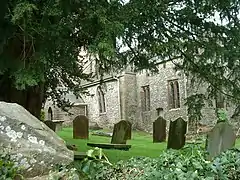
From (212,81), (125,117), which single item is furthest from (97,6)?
(125,117)

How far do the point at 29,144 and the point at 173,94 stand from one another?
22730 millimetres

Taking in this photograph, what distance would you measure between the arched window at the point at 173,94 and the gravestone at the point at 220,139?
20.2 metres

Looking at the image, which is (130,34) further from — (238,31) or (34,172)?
(34,172)

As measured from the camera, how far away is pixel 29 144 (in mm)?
5219

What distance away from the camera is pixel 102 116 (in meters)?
30.6

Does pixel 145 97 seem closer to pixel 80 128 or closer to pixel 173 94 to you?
pixel 173 94

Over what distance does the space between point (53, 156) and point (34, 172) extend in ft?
0.97

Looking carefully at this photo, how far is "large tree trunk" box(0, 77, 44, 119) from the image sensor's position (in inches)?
380

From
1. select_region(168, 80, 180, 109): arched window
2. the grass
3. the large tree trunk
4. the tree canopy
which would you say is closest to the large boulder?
the tree canopy

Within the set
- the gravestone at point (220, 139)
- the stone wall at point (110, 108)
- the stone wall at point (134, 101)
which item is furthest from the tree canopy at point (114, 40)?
the stone wall at point (110, 108)

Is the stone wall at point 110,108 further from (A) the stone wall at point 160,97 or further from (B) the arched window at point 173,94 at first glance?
(B) the arched window at point 173,94

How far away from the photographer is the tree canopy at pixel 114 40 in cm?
674

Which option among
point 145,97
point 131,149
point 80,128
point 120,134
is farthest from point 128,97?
point 131,149

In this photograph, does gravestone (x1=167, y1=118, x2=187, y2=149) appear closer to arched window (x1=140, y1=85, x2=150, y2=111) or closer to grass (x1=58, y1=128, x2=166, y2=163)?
grass (x1=58, y1=128, x2=166, y2=163)
